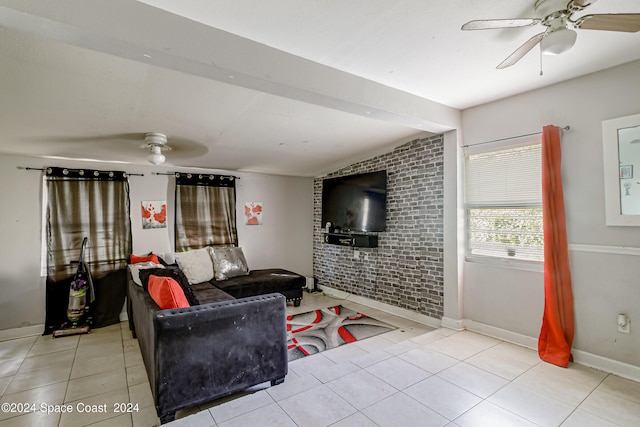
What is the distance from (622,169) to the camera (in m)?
2.51

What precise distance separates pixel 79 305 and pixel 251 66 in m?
3.77

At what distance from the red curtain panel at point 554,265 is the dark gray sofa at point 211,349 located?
2.44 metres

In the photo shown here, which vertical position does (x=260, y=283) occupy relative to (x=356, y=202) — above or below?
below

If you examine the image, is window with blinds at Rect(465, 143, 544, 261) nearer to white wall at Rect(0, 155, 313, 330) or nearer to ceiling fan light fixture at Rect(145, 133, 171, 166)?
white wall at Rect(0, 155, 313, 330)

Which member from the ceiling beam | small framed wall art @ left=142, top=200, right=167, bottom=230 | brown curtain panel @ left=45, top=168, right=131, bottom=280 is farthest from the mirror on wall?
brown curtain panel @ left=45, top=168, right=131, bottom=280

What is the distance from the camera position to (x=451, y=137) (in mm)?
3621

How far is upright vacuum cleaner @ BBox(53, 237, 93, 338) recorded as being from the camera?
3.73 metres

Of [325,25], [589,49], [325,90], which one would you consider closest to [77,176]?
[325,90]

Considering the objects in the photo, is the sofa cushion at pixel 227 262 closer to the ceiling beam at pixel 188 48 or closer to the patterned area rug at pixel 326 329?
the patterned area rug at pixel 326 329

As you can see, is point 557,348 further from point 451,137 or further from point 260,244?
point 260,244

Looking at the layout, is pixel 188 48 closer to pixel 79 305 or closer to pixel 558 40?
pixel 558 40

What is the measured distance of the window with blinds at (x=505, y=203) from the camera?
10.0 feet

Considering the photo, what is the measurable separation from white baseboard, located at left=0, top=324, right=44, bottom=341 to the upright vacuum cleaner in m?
0.28

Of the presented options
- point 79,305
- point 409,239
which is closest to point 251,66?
point 409,239
